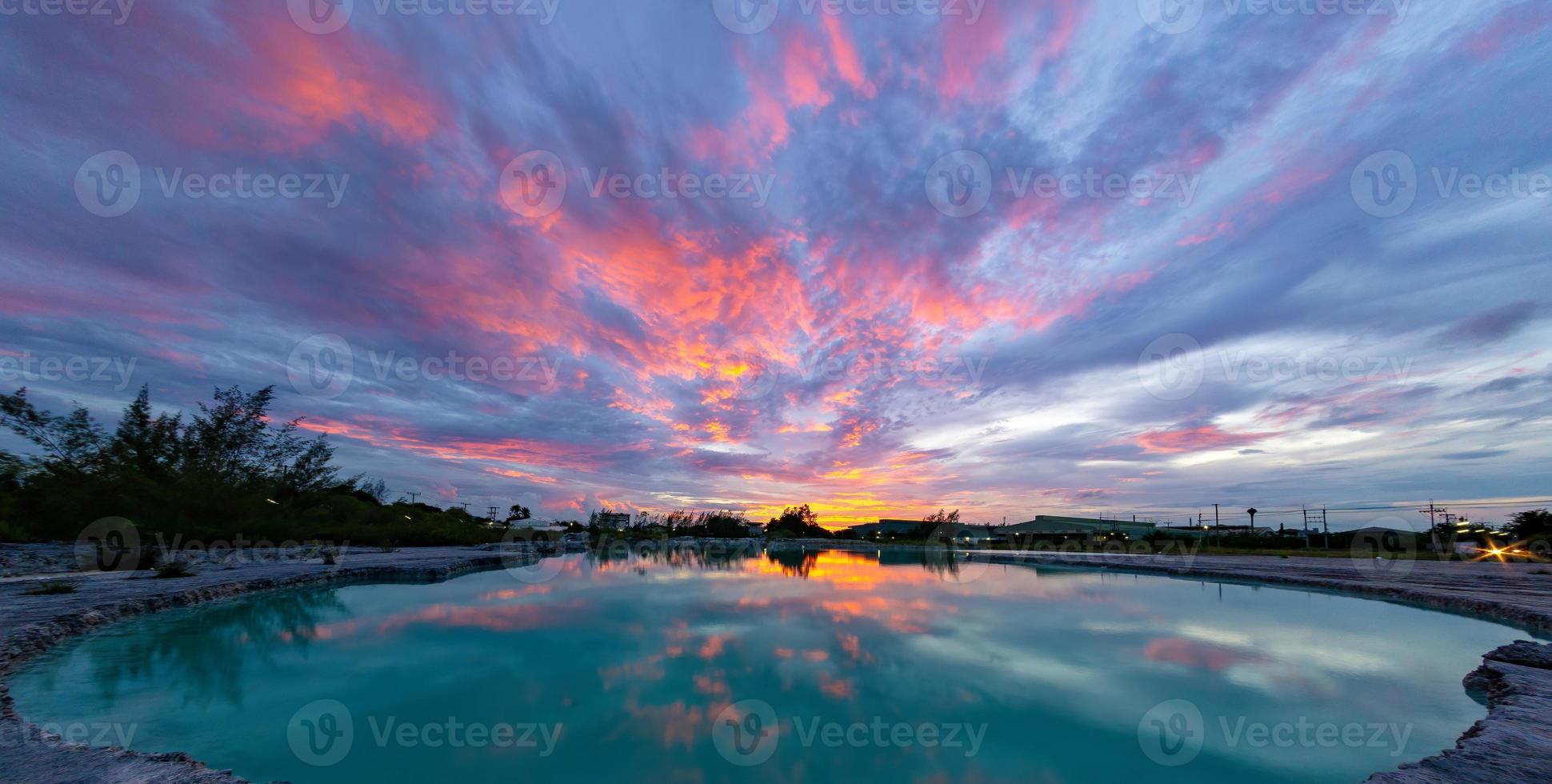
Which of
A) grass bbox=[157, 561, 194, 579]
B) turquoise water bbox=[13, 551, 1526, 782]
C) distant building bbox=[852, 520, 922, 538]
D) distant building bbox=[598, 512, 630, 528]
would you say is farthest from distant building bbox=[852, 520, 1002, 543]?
grass bbox=[157, 561, 194, 579]

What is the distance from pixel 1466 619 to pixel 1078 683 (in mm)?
20381

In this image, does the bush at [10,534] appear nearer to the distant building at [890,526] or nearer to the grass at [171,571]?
the grass at [171,571]

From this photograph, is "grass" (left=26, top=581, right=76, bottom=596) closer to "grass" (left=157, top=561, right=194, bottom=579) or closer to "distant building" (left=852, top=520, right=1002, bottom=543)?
"grass" (left=157, top=561, right=194, bottom=579)

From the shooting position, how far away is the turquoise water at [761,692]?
27.3ft

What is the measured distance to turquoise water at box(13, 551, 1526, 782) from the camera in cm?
831

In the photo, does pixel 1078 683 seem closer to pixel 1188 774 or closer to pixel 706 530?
pixel 1188 774

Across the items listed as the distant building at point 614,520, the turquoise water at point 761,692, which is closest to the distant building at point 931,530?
the distant building at point 614,520

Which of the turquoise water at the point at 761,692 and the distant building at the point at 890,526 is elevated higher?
the turquoise water at the point at 761,692

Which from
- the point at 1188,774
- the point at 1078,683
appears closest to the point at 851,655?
the point at 1078,683

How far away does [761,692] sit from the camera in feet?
37.9

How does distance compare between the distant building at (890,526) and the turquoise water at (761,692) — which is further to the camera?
the distant building at (890,526)

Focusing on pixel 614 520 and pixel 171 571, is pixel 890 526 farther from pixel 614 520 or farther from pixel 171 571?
pixel 171 571

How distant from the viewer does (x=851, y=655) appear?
14.7m

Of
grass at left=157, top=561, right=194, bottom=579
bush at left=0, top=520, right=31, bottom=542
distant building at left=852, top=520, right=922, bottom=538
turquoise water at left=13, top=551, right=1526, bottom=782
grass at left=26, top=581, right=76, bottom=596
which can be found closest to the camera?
turquoise water at left=13, top=551, right=1526, bottom=782
